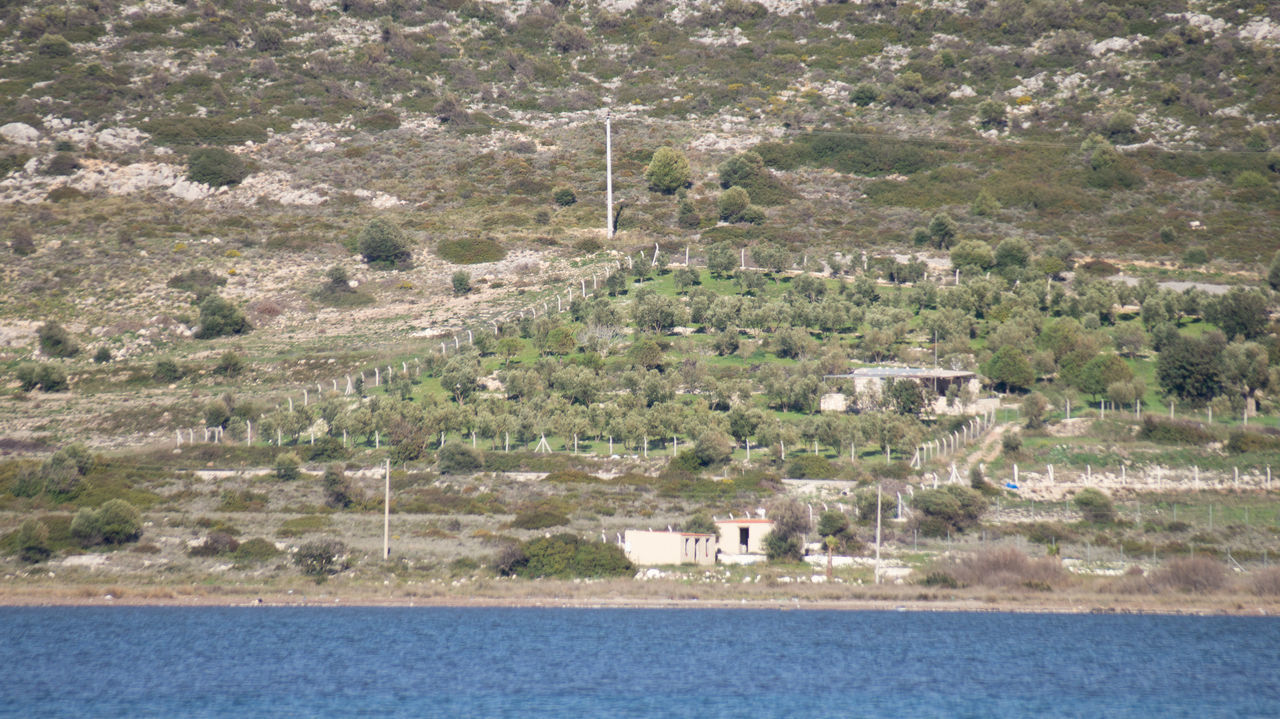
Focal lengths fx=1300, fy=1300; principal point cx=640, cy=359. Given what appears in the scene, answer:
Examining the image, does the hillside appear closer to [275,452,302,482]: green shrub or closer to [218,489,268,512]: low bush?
[275,452,302,482]: green shrub

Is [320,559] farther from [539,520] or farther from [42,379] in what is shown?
[42,379]

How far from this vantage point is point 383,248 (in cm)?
10031

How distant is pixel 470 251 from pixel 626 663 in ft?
212

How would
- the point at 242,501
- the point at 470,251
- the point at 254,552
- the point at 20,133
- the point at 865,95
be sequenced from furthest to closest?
the point at 865,95, the point at 20,133, the point at 470,251, the point at 242,501, the point at 254,552

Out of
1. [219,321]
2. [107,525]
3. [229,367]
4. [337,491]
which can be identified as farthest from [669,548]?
[219,321]

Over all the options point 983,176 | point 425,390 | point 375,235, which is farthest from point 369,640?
point 983,176

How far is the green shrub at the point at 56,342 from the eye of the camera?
8262 centimetres

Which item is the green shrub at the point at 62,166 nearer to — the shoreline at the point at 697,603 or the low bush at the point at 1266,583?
the shoreline at the point at 697,603

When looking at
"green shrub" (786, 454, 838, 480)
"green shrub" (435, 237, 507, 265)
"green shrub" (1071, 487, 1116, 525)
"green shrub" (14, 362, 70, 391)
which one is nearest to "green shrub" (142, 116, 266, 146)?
"green shrub" (435, 237, 507, 265)

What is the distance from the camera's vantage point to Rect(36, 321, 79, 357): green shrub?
271 ft

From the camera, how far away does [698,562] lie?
51812 millimetres

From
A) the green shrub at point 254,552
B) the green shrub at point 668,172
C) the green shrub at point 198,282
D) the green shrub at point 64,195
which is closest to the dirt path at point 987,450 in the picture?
the green shrub at point 254,552

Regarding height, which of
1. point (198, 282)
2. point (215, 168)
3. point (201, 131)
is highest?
point (201, 131)

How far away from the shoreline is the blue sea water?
2.12ft
